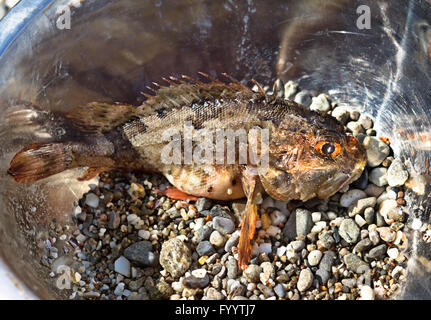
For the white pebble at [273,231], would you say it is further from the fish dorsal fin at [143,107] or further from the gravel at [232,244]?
the fish dorsal fin at [143,107]

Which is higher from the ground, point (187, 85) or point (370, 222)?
point (187, 85)

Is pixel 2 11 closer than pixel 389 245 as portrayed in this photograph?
No

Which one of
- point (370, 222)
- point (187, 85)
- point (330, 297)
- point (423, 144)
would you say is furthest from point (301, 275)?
point (187, 85)

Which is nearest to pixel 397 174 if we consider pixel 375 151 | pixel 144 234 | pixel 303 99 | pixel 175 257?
pixel 375 151

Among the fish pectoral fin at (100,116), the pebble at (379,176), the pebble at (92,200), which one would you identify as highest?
the fish pectoral fin at (100,116)

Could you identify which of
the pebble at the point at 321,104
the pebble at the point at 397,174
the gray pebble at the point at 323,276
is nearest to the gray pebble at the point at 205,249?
the gray pebble at the point at 323,276

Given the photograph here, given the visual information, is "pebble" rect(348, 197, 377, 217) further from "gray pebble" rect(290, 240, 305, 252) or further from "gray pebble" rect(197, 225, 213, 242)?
"gray pebble" rect(197, 225, 213, 242)

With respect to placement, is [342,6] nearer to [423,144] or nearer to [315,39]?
[315,39]
